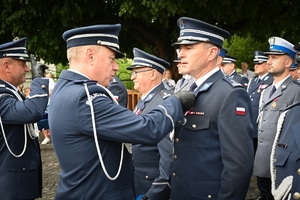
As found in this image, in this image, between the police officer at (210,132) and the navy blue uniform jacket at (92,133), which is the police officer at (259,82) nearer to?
the police officer at (210,132)

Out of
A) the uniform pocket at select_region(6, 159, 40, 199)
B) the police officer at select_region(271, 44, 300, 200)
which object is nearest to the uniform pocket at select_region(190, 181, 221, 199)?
the police officer at select_region(271, 44, 300, 200)

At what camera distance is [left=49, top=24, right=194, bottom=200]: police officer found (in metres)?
2.51

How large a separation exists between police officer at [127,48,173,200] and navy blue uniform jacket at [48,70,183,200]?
0.81 metres

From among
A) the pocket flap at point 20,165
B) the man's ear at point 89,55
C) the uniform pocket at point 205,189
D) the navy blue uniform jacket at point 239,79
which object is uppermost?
the man's ear at point 89,55

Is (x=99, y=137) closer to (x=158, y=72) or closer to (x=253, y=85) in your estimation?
(x=158, y=72)

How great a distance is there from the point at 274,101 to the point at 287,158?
8.57 ft

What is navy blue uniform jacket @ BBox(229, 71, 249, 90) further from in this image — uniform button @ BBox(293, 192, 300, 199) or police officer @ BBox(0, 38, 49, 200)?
uniform button @ BBox(293, 192, 300, 199)

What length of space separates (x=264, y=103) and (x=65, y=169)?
3.55 metres

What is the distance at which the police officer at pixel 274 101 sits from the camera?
516cm

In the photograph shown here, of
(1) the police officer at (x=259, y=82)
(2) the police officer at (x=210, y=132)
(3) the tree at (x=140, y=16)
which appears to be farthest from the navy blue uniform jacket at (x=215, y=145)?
(3) the tree at (x=140, y=16)

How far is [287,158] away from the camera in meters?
2.76

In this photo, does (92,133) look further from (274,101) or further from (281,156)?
(274,101)

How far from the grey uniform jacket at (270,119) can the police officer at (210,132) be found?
89.0 inches

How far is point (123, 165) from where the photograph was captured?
2.72 meters
